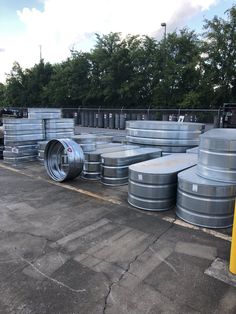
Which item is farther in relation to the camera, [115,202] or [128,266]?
[115,202]

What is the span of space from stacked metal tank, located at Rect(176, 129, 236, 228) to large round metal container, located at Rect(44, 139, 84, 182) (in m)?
2.63

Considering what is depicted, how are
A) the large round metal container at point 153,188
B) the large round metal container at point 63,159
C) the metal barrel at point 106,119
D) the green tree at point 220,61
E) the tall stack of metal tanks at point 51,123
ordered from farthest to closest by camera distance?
the metal barrel at point 106,119 < the green tree at point 220,61 < the tall stack of metal tanks at point 51,123 < the large round metal container at point 63,159 < the large round metal container at point 153,188

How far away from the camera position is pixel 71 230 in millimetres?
3814

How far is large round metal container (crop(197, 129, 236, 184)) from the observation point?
12.6 ft

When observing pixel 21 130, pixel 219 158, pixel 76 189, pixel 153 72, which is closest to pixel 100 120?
pixel 153 72

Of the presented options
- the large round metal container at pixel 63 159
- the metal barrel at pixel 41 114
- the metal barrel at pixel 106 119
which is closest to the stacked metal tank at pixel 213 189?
the large round metal container at pixel 63 159

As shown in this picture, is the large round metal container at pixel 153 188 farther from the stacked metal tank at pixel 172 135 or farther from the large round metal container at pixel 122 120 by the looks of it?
the large round metal container at pixel 122 120

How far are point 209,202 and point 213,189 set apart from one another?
0.69 feet

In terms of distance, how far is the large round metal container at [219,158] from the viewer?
385 centimetres

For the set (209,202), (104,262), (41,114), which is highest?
(41,114)

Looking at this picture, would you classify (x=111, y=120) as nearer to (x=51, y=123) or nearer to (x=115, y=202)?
(x=51, y=123)

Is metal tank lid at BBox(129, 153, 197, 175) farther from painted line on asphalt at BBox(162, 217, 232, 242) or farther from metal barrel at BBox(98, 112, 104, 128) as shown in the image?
metal barrel at BBox(98, 112, 104, 128)

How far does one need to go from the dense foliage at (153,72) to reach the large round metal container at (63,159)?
1386 cm

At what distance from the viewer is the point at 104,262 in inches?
118
